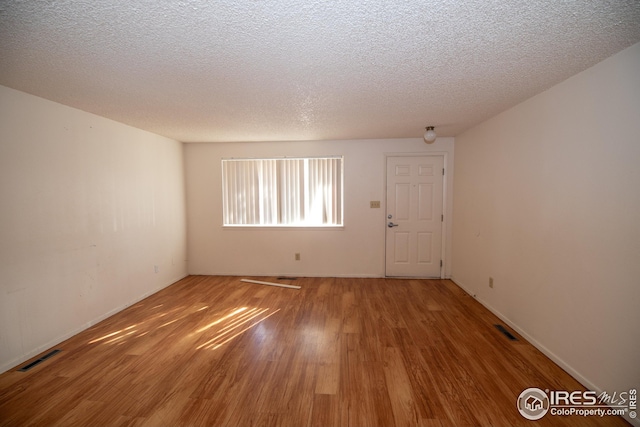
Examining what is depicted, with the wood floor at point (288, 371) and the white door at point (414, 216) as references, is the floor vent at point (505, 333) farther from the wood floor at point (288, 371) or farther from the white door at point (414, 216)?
the white door at point (414, 216)

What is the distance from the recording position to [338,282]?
440 centimetres

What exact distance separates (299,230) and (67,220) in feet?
9.90

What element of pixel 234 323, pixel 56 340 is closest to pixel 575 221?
pixel 234 323

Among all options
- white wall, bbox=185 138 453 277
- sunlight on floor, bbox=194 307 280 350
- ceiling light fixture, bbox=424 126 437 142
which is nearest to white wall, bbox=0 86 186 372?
white wall, bbox=185 138 453 277

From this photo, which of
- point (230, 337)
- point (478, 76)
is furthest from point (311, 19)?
point (230, 337)

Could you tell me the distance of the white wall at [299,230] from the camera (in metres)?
4.54

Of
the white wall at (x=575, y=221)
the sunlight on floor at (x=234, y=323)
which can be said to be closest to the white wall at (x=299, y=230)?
the sunlight on floor at (x=234, y=323)

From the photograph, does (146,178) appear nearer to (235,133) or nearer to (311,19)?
(235,133)

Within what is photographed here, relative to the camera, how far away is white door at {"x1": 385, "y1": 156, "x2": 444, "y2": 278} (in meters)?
4.48

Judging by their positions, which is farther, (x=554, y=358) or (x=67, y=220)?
(x=67, y=220)

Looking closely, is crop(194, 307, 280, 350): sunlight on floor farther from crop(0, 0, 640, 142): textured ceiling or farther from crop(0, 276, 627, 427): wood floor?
crop(0, 0, 640, 142): textured ceiling

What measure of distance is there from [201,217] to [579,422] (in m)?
5.14

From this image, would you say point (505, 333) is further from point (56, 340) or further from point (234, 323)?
point (56, 340)

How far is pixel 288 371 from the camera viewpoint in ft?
7.11
